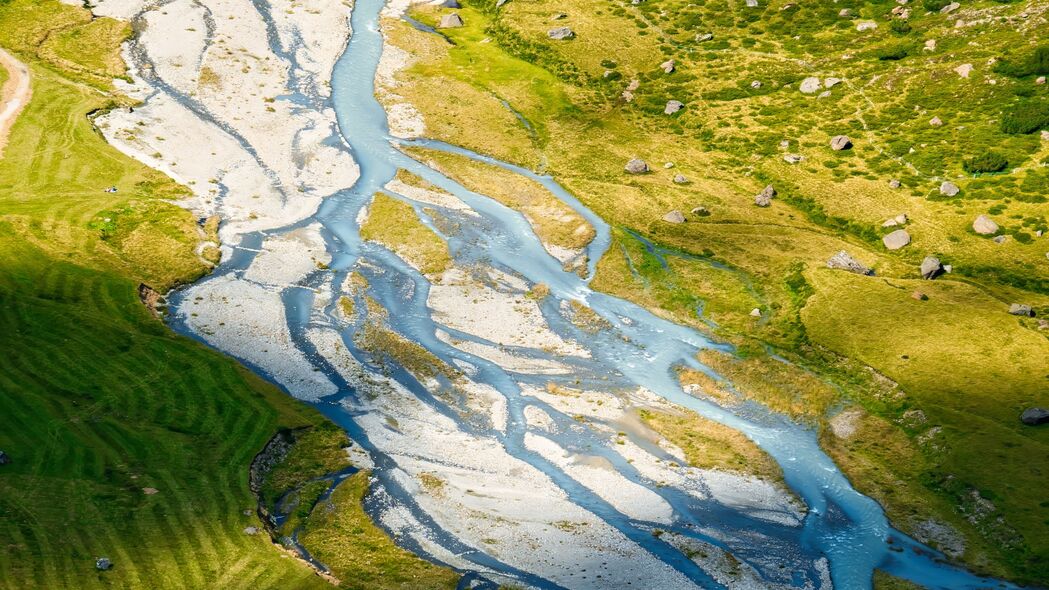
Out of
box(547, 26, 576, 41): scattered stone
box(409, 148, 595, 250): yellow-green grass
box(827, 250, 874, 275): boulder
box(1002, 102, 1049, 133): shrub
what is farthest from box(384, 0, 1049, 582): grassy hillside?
box(409, 148, 595, 250): yellow-green grass

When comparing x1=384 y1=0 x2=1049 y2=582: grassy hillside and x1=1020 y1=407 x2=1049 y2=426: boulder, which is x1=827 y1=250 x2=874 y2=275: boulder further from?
x1=1020 y1=407 x2=1049 y2=426: boulder

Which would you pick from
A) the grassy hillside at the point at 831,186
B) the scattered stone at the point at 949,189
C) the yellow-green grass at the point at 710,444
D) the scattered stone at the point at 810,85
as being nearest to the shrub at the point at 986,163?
the grassy hillside at the point at 831,186

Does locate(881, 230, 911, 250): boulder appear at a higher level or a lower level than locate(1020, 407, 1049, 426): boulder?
higher

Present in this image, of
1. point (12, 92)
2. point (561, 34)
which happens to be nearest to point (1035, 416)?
point (561, 34)

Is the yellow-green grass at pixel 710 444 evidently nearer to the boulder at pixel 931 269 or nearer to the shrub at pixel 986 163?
the boulder at pixel 931 269

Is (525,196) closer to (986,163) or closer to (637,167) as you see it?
(637,167)

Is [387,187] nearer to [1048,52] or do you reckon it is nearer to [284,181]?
[284,181]

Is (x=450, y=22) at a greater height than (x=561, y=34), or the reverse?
(x=561, y=34)
